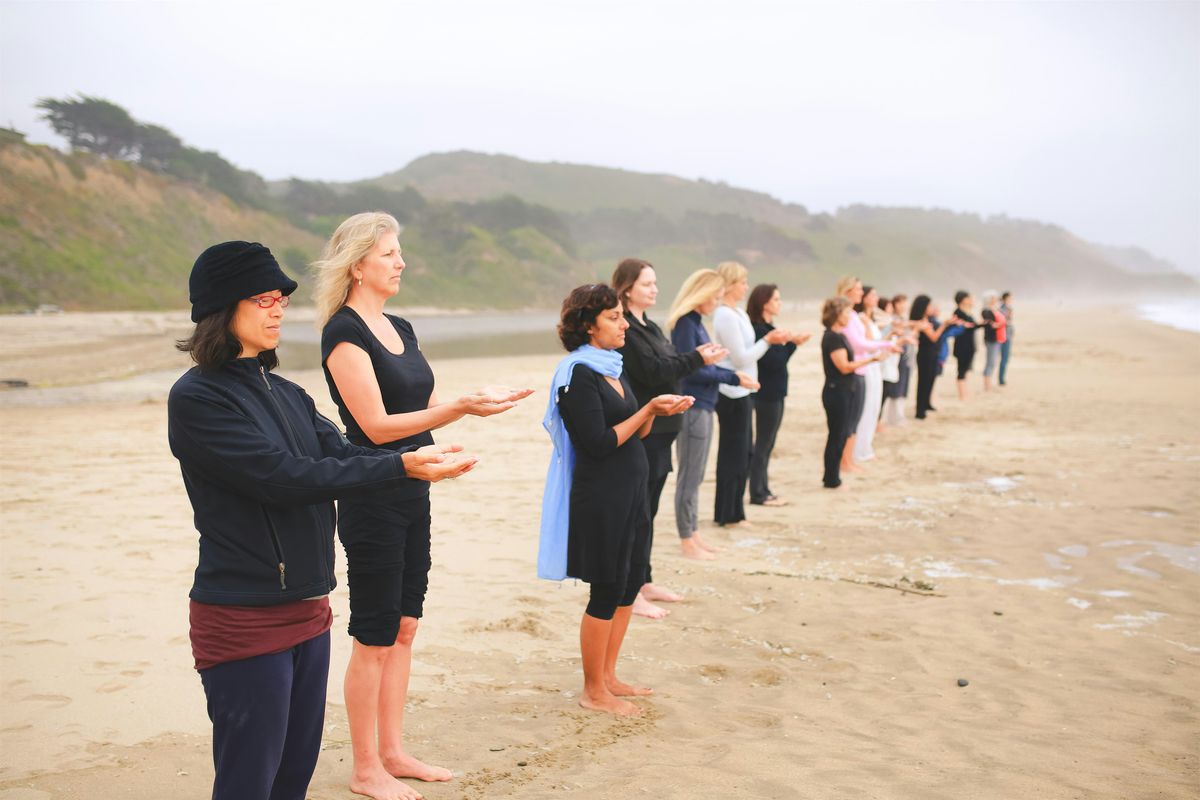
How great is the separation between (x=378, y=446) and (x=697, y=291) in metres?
4.02

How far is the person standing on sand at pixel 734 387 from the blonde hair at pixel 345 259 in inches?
167

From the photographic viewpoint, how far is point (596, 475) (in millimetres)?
4324

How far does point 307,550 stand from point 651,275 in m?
3.68

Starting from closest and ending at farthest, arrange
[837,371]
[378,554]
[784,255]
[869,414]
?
[378,554]
[837,371]
[869,414]
[784,255]

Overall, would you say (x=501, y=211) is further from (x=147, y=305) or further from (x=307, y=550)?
(x=307, y=550)

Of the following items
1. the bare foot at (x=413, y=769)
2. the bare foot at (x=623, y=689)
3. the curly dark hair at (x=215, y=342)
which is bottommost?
the bare foot at (x=623, y=689)

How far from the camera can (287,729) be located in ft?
8.73

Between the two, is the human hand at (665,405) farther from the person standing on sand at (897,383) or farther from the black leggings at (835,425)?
the person standing on sand at (897,383)

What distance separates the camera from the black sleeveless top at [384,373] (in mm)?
3426

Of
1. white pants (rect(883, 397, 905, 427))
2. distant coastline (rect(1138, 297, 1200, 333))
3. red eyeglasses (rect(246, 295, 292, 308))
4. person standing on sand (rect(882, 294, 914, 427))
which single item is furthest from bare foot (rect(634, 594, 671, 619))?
distant coastline (rect(1138, 297, 1200, 333))

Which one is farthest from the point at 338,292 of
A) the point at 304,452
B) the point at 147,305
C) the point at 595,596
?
the point at 147,305

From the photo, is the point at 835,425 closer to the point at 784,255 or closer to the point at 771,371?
the point at 771,371

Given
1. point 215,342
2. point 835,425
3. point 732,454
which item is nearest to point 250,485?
point 215,342

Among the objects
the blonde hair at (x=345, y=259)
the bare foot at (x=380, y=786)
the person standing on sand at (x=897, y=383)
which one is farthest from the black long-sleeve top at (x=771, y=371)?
the bare foot at (x=380, y=786)
